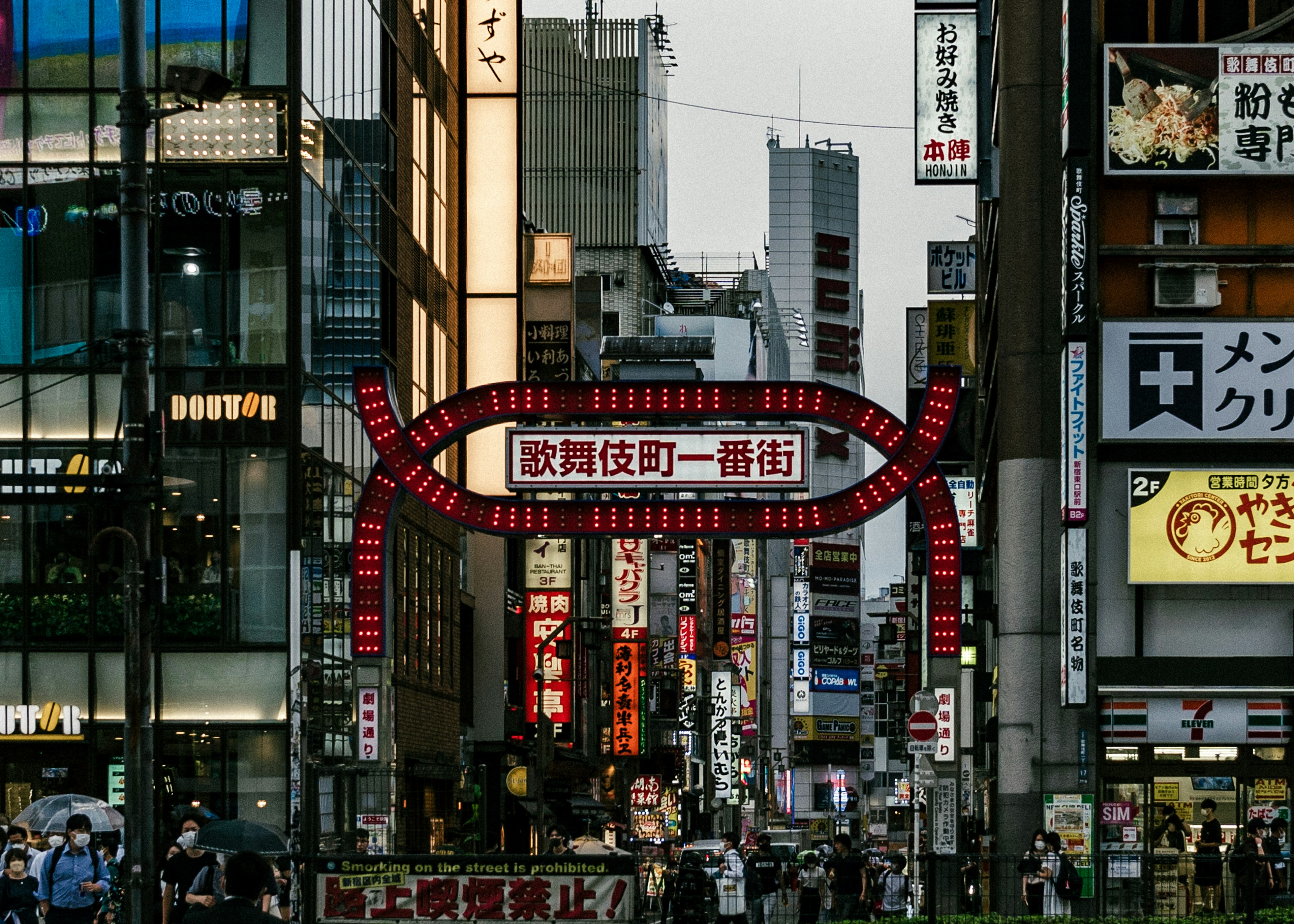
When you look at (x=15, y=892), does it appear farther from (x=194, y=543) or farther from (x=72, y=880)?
(x=194, y=543)

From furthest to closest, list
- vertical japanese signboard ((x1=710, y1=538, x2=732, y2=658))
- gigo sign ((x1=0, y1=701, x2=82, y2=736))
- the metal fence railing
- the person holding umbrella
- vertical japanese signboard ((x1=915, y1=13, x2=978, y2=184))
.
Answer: vertical japanese signboard ((x1=710, y1=538, x2=732, y2=658)) → vertical japanese signboard ((x1=915, y1=13, x2=978, y2=184)) → gigo sign ((x1=0, y1=701, x2=82, y2=736)) → the metal fence railing → the person holding umbrella

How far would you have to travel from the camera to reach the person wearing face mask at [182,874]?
68.7 ft

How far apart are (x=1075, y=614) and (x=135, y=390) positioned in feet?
60.6

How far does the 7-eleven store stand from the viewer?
34.3m

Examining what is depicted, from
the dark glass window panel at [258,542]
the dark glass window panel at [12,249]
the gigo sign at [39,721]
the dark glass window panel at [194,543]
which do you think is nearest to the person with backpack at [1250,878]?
the dark glass window panel at [258,542]

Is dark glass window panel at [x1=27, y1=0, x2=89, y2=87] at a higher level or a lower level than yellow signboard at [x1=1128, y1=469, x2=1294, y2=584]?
higher

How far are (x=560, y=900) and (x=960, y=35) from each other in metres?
27.1

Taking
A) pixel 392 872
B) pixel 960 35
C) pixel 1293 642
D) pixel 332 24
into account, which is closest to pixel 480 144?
pixel 332 24

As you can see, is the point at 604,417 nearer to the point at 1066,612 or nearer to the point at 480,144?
the point at 1066,612

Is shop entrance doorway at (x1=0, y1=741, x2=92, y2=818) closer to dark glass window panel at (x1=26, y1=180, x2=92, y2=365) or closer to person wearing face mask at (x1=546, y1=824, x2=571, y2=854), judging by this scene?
dark glass window panel at (x1=26, y1=180, x2=92, y2=365)

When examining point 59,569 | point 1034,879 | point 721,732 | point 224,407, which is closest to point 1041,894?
point 1034,879

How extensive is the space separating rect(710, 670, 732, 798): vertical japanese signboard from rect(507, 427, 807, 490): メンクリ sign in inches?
3132

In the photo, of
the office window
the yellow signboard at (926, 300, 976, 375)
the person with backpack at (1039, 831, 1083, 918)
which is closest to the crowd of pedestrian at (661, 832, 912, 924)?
the person with backpack at (1039, 831, 1083, 918)

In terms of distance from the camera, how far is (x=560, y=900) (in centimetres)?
2117
